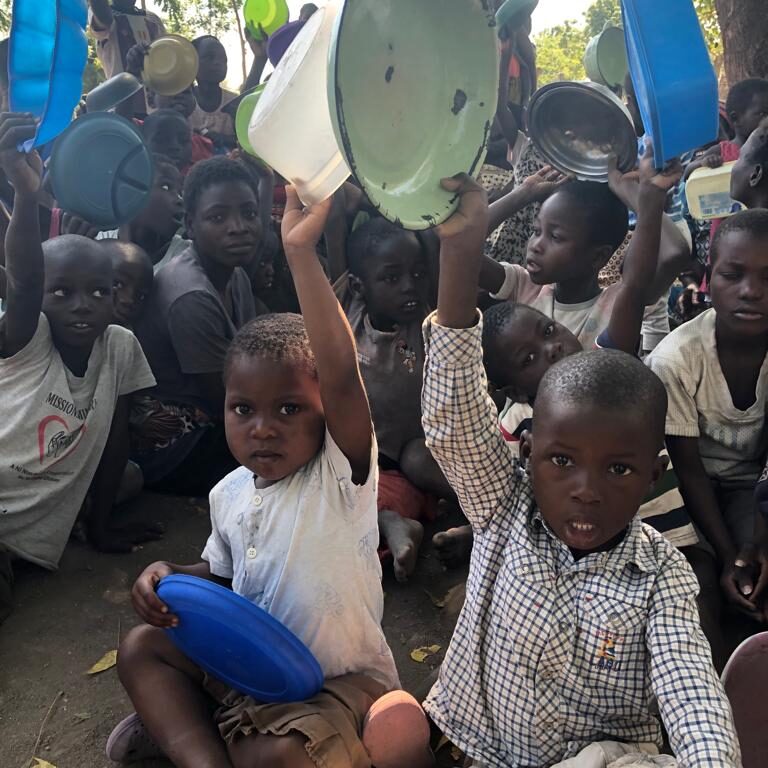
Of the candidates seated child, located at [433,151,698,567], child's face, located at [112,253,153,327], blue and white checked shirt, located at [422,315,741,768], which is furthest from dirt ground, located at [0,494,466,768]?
child's face, located at [112,253,153,327]

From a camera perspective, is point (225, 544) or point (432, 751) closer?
point (432, 751)

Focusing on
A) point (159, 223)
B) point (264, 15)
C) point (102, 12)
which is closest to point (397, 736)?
point (159, 223)

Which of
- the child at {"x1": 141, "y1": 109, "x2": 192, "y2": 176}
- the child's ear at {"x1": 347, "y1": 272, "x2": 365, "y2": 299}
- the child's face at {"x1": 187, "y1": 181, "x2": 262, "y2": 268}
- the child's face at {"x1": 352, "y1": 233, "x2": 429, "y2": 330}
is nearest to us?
the child's face at {"x1": 352, "y1": 233, "x2": 429, "y2": 330}

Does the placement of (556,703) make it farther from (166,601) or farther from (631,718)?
(166,601)

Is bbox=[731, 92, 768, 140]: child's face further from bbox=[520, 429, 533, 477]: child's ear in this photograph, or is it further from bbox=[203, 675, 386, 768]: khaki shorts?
bbox=[203, 675, 386, 768]: khaki shorts

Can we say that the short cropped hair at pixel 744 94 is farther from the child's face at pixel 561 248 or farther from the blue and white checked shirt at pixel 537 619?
the blue and white checked shirt at pixel 537 619

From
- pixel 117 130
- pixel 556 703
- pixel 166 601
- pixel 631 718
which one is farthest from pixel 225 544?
pixel 117 130

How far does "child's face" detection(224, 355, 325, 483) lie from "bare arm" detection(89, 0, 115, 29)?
14.0ft

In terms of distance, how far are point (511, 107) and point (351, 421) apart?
146 inches

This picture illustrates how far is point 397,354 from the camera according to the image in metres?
3.00

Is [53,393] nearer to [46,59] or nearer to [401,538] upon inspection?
[46,59]

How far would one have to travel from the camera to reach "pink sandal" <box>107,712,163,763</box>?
1.84 metres

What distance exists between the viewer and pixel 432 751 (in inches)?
68.5

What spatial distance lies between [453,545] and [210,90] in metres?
4.31
